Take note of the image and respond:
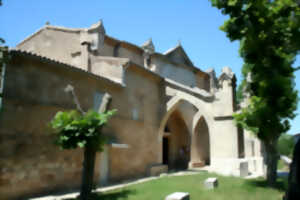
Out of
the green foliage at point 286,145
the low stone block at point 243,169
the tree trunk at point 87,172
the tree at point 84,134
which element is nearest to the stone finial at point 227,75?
the low stone block at point 243,169

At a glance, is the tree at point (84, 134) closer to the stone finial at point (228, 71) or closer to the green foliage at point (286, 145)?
the stone finial at point (228, 71)

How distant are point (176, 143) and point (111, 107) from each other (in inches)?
347

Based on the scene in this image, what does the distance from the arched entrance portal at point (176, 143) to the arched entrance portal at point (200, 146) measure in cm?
64

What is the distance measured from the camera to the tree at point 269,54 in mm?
9297

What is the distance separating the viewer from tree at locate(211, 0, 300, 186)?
9.30 meters

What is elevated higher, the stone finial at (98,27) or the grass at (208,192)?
the stone finial at (98,27)

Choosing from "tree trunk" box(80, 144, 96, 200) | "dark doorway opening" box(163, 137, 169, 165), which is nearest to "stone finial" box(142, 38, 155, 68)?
"dark doorway opening" box(163, 137, 169, 165)

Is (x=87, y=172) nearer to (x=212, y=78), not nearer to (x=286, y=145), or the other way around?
(x=212, y=78)

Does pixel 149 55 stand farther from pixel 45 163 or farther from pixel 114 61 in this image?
pixel 45 163

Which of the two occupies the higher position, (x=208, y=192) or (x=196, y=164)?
(x=196, y=164)

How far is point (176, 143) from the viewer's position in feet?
67.4

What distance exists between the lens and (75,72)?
1146 centimetres

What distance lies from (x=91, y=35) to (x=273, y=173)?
1273 cm

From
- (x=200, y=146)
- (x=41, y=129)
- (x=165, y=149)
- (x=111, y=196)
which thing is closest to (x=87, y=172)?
(x=111, y=196)
